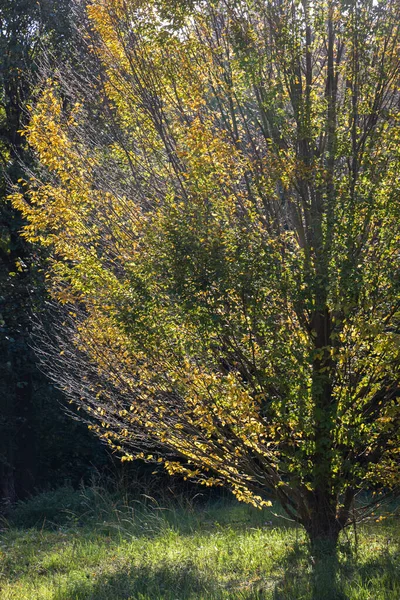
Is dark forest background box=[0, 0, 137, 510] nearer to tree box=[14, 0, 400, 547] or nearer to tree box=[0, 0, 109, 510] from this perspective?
tree box=[0, 0, 109, 510]

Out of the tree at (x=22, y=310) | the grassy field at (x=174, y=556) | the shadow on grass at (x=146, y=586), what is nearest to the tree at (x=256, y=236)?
the grassy field at (x=174, y=556)

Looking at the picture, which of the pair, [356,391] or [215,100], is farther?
[215,100]

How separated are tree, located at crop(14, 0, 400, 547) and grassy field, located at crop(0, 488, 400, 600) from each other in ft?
2.34

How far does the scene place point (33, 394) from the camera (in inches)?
552

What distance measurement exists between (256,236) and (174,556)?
3782mm

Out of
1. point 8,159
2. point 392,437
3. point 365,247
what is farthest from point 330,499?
point 8,159

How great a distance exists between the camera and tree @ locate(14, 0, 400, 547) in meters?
6.23

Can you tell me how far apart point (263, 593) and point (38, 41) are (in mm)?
10815

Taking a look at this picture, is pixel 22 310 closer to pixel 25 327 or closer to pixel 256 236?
pixel 25 327

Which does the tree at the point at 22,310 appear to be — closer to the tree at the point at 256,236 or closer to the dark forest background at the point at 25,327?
the dark forest background at the point at 25,327

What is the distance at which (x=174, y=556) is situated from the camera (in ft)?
27.5

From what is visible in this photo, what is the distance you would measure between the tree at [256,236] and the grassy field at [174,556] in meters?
0.71

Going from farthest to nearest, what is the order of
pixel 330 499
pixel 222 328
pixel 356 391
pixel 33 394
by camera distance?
pixel 33 394
pixel 330 499
pixel 356 391
pixel 222 328

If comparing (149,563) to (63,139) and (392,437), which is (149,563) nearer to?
(392,437)
